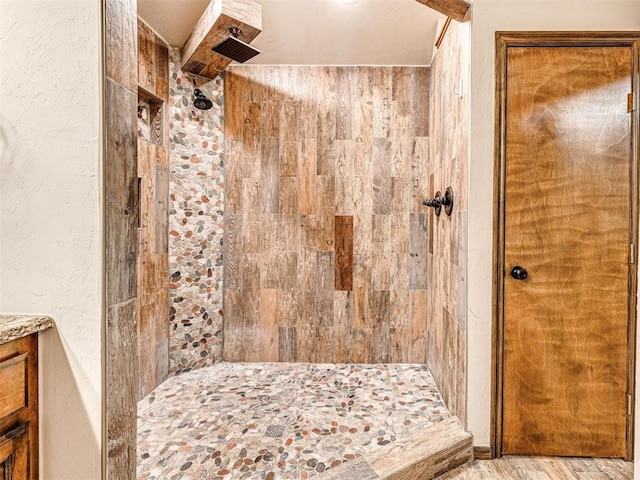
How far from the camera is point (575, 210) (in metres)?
1.98

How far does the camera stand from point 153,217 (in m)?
2.66

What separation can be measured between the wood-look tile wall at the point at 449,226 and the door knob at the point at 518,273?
241 mm

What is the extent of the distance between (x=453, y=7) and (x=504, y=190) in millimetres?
957

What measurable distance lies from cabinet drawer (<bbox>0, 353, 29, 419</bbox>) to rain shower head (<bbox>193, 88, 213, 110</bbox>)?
7.59 feet

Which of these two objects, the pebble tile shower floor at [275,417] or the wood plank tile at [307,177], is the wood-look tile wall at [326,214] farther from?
the pebble tile shower floor at [275,417]

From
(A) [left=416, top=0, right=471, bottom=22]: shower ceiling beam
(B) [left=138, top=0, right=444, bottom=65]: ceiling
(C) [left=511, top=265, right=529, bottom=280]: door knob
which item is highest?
(B) [left=138, top=0, right=444, bottom=65]: ceiling

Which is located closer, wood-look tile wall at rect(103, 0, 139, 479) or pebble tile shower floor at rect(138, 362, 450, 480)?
wood-look tile wall at rect(103, 0, 139, 479)

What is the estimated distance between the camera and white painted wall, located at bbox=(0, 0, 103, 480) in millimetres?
1128

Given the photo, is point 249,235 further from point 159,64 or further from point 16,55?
point 16,55

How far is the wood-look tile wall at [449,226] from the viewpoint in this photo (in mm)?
2080

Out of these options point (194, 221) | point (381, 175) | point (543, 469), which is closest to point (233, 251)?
point (194, 221)

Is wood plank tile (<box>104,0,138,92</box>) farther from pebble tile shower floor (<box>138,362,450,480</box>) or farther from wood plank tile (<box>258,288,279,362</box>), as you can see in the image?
→ wood plank tile (<box>258,288,279,362</box>)

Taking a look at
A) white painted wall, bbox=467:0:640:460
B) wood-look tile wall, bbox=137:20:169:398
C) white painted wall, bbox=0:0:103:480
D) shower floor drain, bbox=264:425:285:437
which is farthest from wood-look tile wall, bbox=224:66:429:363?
white painted wall, bbox=0:0:103:480

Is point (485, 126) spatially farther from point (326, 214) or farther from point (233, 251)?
point (233, 251)
